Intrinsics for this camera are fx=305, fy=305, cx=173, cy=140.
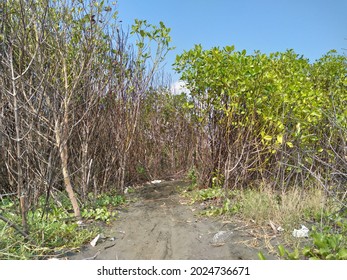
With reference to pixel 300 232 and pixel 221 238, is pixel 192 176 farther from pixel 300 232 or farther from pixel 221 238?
pixel 300 232

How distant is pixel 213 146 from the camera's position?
4492mm

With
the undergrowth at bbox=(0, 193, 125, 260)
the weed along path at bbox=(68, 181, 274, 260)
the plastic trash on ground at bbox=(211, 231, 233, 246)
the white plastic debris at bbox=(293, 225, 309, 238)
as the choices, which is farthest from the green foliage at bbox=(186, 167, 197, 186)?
the white plastic debris at bbox=(293, 225, 309, 238)

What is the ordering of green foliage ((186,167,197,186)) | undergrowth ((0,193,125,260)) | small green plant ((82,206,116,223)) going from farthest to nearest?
green foliage ((186,167,197,186)) < small green plant ((82,206,116,223)) < undergrowth ((0,193,125,260))

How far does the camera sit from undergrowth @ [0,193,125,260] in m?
2.56

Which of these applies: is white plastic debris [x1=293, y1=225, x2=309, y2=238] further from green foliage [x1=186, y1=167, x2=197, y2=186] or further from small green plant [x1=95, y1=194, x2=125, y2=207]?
green foliage [x1=186, y1=167, x2=197, y2=186]

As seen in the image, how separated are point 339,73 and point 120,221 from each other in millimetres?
4250

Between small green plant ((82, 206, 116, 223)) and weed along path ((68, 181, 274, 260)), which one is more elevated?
small green plant ((82, 206, 116, 223))

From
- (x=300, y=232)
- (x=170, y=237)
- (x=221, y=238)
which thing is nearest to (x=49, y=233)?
(x=170, y=237)

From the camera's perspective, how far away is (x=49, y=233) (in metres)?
2.87

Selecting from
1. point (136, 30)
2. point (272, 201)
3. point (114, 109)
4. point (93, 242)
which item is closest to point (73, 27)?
point (136, 30)

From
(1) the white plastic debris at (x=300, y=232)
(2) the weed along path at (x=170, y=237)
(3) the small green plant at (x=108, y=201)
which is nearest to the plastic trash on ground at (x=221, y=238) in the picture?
(2) the weed along path at (x=170, y=237)

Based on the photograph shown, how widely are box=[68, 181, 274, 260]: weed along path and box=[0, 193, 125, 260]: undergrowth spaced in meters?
0.14

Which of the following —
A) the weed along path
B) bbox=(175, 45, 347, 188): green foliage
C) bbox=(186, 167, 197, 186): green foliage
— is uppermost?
bbox=(175, 45, 347, 188): green foliage

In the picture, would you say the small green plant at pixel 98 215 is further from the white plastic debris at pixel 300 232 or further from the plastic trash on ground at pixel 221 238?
the white plastic debris at pixel 300 232
